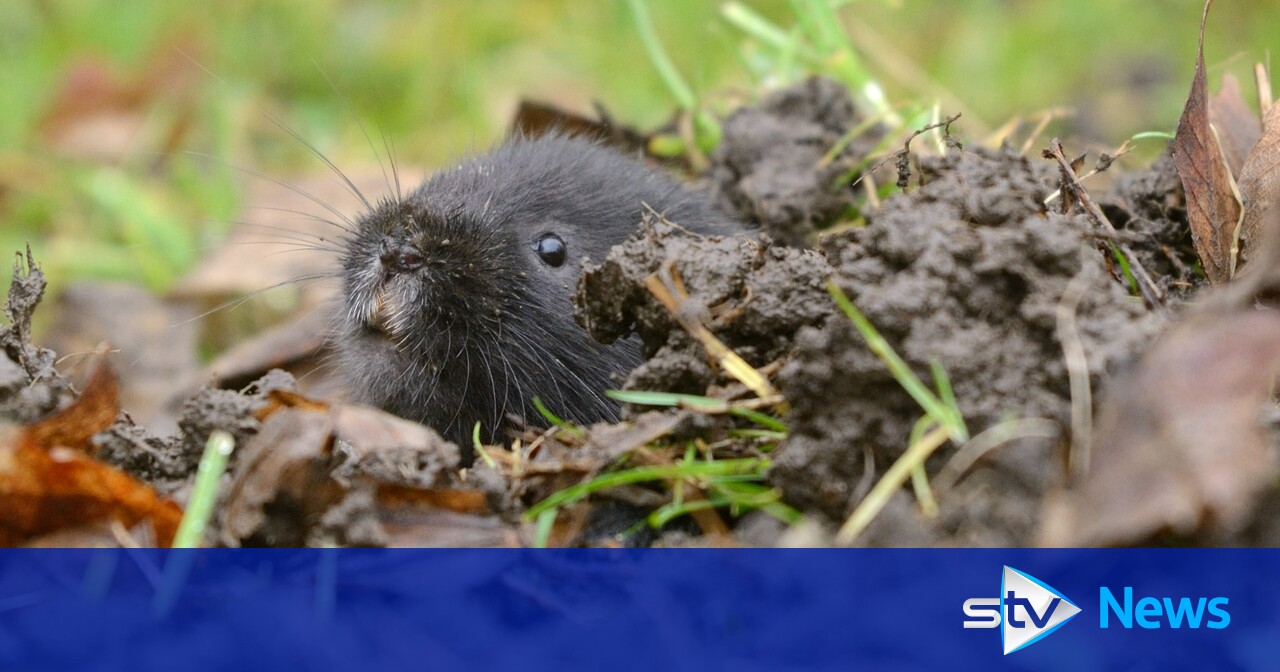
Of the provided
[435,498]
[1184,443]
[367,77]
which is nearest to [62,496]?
[435,498]

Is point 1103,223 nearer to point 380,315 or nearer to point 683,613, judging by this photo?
point 683,613

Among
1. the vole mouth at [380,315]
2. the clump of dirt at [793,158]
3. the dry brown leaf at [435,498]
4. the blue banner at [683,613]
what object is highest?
the clump of dirt at [793,158]

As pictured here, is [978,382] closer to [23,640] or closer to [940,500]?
[940,500]

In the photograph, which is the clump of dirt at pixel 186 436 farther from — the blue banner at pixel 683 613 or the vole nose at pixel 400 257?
the vole nose at pixel 400 257

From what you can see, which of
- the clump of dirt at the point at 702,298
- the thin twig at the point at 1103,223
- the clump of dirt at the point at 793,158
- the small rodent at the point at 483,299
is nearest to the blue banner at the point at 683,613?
the clump of dirt at the point at 702,298

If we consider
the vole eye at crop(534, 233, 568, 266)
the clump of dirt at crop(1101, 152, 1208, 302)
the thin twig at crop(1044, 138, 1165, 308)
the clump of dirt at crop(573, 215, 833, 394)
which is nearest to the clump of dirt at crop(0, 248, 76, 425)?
the clump of dirt at crop(573, 215, 833, 394)

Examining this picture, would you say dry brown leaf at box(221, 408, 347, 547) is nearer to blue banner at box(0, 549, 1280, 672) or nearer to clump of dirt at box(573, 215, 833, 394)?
blue banner at box(0, 549, 1280, 672)
